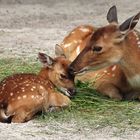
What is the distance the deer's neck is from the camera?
8.11 m

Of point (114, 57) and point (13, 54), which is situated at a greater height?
point (114, 57)

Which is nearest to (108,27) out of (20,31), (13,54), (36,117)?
(36,117)

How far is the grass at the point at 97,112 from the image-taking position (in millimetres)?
7539

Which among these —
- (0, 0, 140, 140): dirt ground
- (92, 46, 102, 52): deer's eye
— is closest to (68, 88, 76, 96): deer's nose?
(92, 46, 102, 52): deer's eye

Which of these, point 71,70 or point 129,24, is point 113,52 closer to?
point 129,24

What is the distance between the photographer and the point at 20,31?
1386cm

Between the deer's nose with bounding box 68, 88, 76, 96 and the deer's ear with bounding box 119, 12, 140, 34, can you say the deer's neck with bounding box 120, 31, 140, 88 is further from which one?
the deer's nose with bounding box 68, 88, 76, 96

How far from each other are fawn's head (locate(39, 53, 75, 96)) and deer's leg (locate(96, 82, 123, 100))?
17.5 inches

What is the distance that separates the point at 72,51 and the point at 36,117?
2.52 m

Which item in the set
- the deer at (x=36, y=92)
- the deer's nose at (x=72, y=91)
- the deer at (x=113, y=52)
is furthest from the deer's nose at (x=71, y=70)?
the deer's nose at (x=72, y=91)

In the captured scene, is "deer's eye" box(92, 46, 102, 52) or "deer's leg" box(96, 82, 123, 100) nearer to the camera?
"deer's eye" box(92, 46, 102, 52)

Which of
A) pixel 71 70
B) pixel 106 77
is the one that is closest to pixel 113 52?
pixel 71 70

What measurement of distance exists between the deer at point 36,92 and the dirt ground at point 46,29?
17 cm

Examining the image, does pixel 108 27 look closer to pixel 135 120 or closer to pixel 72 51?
pixel 135 120
